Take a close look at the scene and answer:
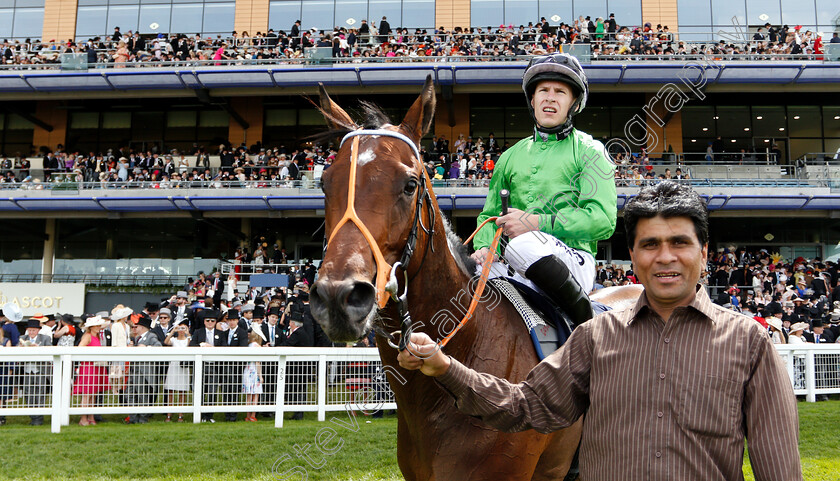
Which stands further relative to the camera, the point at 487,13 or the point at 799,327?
the point at 487,13

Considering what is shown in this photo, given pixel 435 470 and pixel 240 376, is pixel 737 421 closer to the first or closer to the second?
pixel 435 470

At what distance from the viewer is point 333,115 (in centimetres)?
241

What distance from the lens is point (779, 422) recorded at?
142cm

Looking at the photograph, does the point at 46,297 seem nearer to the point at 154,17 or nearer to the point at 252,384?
the point at 154,17

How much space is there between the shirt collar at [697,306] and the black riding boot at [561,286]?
0.83 meters

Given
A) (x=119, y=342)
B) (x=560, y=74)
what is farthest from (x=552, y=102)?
(x=119, y=342)

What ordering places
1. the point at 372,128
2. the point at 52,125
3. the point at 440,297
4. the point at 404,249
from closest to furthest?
the point at 404,249 → the point at 372,128 → the point at 440,297 → the point at 52,125

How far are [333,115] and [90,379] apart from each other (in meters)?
6.48

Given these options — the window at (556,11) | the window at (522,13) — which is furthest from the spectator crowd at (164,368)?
the window at (556,11)

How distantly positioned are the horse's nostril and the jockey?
1.02 metres

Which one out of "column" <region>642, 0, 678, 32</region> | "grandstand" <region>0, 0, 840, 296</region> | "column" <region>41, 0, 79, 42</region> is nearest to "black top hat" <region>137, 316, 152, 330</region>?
"grandstand" <region>0, 0, 840, 296</region>

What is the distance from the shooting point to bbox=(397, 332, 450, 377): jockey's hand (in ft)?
5.36

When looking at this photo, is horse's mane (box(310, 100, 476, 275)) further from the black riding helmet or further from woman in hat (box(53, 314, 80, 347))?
woman in hat (box(53, 314, 80, 347))

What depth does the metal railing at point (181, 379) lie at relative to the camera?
24.2 feet
